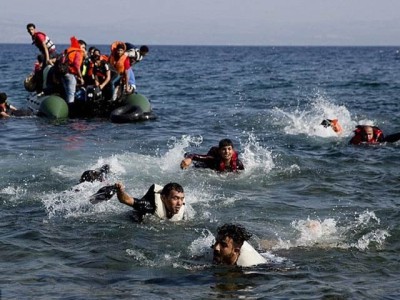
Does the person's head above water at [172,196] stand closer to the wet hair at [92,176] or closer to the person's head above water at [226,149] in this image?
the wet hair at [92,176]

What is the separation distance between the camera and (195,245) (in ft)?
27.8

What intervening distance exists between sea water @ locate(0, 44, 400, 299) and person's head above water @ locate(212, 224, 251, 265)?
0.40 ft

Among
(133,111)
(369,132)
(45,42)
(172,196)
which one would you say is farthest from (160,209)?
(45,42)

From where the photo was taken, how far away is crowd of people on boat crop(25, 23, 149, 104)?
1864 cm

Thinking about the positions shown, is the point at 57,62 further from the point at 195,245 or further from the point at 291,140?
the point at 195,245

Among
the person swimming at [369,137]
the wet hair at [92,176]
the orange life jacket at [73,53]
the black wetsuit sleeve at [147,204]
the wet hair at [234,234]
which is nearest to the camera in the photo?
the wet hair at [234,234]

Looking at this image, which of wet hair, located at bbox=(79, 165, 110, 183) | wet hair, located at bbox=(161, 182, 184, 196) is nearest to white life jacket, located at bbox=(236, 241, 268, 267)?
wet hair, located at bbox=(161, 182, 184, 196)

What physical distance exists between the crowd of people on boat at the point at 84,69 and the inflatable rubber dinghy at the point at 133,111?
394mm

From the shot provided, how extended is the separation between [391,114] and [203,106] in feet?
22.0

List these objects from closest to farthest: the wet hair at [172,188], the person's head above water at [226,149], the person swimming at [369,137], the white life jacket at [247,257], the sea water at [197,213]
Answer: the sea water at [197,213] < the white life jacket at [247,257] < the wet hair at [172,188] < the person's head above water at [226,149] < the person swimming at [369,137]

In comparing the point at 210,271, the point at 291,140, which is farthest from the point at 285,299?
the point at 291,140

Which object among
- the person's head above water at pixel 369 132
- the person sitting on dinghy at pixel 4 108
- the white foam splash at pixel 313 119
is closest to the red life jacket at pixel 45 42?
the person sitting on dinghy at pixel 4 108

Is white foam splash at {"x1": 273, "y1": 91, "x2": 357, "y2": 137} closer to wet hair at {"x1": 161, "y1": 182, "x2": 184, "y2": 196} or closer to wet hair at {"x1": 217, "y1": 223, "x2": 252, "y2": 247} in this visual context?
wet hair at {"x1": 161, "y1": 182, "x2": 184, "y2": 196}

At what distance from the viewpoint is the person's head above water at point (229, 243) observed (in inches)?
291
